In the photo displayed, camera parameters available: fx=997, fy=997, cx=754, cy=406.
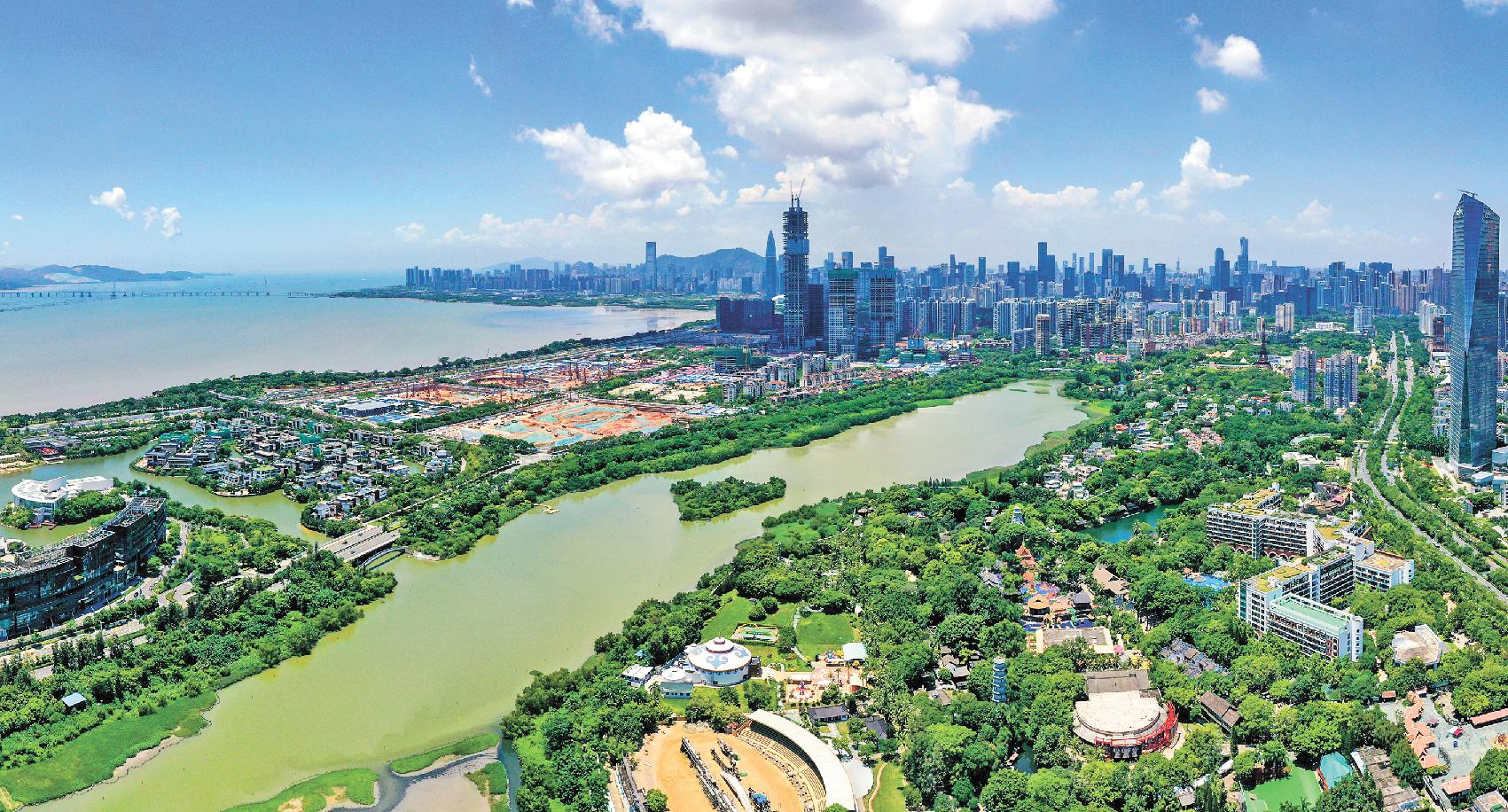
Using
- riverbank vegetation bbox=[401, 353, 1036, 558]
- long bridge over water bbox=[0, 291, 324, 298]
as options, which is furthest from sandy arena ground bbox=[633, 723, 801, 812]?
long bridge over water bbox=[0, 291, 324, 298]

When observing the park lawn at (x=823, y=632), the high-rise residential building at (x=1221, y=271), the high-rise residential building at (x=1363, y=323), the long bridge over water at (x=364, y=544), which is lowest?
the park lawn at (x=823, y=632)

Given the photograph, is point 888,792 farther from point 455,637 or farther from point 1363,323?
point 1363,323

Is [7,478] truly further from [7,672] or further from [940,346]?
[940,346]

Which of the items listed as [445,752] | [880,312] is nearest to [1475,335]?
[445,752]

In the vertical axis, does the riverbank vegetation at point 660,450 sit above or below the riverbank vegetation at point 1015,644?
above

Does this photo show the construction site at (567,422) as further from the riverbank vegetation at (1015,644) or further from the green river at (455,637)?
the riverbank vegetation at (1015,644)

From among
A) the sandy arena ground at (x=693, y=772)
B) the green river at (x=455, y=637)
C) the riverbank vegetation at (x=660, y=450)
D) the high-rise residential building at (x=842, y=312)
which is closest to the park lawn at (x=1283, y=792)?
the sandy arena ground at (x=693, y=772)

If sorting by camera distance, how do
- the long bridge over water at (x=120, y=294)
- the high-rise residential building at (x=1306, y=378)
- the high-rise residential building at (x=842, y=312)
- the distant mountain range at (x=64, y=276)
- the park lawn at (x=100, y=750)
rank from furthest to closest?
the distant mountain range at (x=64, y=276)
the long bridge over water at (x=120, y=294)
the high-rise residential building at (x=842, y=312)
the high-rise residential building at (x=1306, y=378)
the park lawn at (x=100, y=750)

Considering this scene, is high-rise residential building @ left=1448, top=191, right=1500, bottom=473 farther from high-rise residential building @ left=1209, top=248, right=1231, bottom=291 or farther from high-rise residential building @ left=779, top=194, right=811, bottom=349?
high-rise residential building @ left=1209, top=248, right=1231, bottom=291
